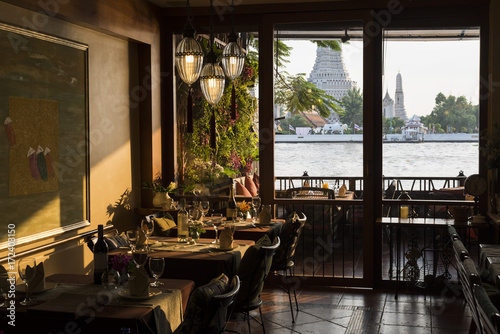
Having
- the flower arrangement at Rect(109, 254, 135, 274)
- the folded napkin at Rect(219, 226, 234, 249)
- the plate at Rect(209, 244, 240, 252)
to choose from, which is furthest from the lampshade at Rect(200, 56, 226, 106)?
the flower arrangement at Rect(109, 254, 135, 274)

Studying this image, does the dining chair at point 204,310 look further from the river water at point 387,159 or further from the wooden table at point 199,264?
the river water at point 387,159

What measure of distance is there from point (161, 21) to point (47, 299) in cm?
416

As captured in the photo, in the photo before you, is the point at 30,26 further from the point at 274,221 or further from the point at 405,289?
the point at 405,289

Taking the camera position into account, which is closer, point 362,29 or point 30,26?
point 30,26

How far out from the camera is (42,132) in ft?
14.6

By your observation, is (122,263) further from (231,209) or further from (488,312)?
(231,209)

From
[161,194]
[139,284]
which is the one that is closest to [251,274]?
[139,284]

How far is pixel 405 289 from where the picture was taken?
5.99 m

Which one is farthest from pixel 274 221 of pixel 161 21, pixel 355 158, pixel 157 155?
pixel 161 21

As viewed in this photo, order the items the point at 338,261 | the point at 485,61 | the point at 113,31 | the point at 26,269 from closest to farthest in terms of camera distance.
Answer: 1. the point at 26,269
2. the point at 113,31
3. the point at 485,61
4. the point at 338,261

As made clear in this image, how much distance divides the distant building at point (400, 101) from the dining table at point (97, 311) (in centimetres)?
366

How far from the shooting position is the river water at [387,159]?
590cm

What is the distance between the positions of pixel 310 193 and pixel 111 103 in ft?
8.66

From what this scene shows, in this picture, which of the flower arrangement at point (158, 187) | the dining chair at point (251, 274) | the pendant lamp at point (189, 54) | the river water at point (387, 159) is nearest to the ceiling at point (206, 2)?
the river water at point (387, 159)
